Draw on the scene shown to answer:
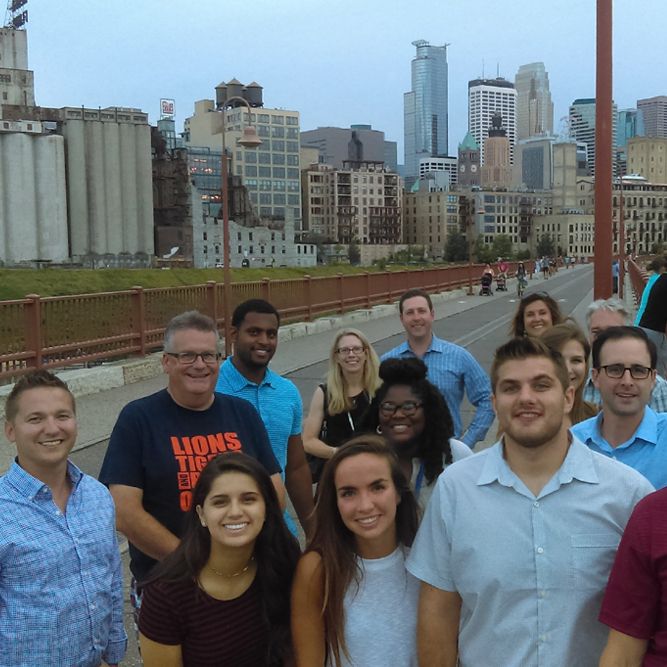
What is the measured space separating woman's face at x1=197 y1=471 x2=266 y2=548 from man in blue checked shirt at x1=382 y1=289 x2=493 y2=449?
2.29 m

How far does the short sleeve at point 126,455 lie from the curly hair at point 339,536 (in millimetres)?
798

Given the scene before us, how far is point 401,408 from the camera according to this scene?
3.30 m

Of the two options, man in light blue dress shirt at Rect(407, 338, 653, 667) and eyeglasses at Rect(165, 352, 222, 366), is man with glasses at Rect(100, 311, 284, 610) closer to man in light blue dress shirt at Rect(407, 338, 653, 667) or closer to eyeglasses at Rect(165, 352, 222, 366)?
eyeglasses at Rect(165, 352, 222, 366)

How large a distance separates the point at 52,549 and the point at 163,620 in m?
0.42

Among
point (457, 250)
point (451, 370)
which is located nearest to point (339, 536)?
point (451, 370)

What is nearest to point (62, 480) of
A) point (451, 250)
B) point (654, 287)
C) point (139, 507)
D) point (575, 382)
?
point (139, 507)

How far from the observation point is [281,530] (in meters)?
2.61

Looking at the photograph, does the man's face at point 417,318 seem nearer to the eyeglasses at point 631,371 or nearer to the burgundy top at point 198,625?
the eyeglasses at point 631,371

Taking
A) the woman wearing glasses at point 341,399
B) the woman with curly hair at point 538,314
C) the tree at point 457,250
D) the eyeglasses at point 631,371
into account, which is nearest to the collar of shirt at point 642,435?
the eyeglasses at point 631,371

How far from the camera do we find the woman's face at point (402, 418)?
3264mm

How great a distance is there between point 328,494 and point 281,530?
23 centimetres

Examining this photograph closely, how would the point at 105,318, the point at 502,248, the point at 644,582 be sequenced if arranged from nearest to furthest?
the point at 644,582, the point at 105,318, the point at 502,248

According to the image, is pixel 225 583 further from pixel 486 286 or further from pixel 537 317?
pixel 486 286

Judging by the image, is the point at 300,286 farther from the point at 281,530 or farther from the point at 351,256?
the point at 351,256
